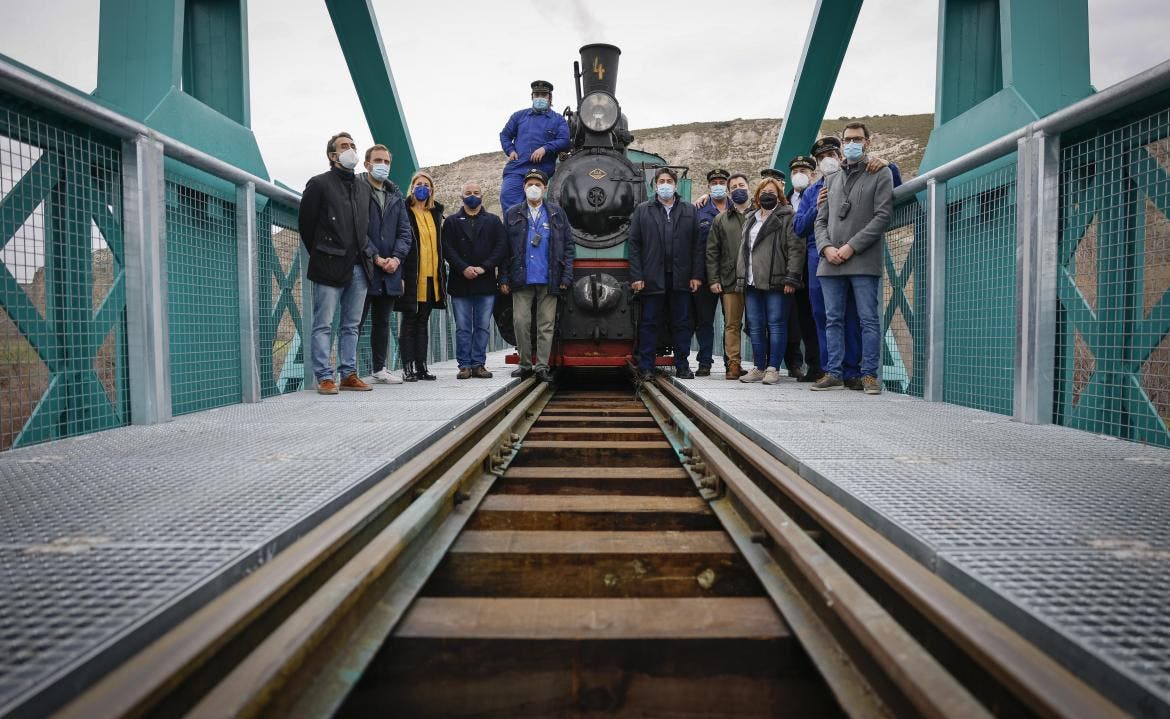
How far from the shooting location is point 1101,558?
1.36 m

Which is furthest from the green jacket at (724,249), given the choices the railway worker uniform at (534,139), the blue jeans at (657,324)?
the railway worker uniform at (534,139)

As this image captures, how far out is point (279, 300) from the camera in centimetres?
464

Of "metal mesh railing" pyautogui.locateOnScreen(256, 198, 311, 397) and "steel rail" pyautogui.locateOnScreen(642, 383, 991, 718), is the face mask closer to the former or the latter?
"metal mesh railing" pyautogui.locateOnScreen(256, 198, 311, 397)

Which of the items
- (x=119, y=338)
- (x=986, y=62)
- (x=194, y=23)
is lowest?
(x=119, y=338)

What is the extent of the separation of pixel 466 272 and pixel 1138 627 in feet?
17.2

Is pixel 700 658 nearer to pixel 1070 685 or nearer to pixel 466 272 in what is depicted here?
pixel 1070 685

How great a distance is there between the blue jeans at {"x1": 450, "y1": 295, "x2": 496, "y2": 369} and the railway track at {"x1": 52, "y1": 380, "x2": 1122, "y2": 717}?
395 centimetres

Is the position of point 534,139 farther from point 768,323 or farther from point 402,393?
point 402,393

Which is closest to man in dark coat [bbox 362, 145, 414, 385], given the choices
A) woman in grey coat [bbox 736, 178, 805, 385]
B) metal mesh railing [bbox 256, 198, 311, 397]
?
metal mesh railing [bbox 256, 198, 311, 397]

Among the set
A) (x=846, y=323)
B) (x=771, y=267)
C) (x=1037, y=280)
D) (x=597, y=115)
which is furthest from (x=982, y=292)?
(x=597, y=115)

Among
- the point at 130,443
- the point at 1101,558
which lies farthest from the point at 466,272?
the point at 1101,558

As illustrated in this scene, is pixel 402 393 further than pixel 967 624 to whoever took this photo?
Yes

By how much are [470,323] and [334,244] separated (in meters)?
1.78

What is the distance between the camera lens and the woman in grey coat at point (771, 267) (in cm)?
533
